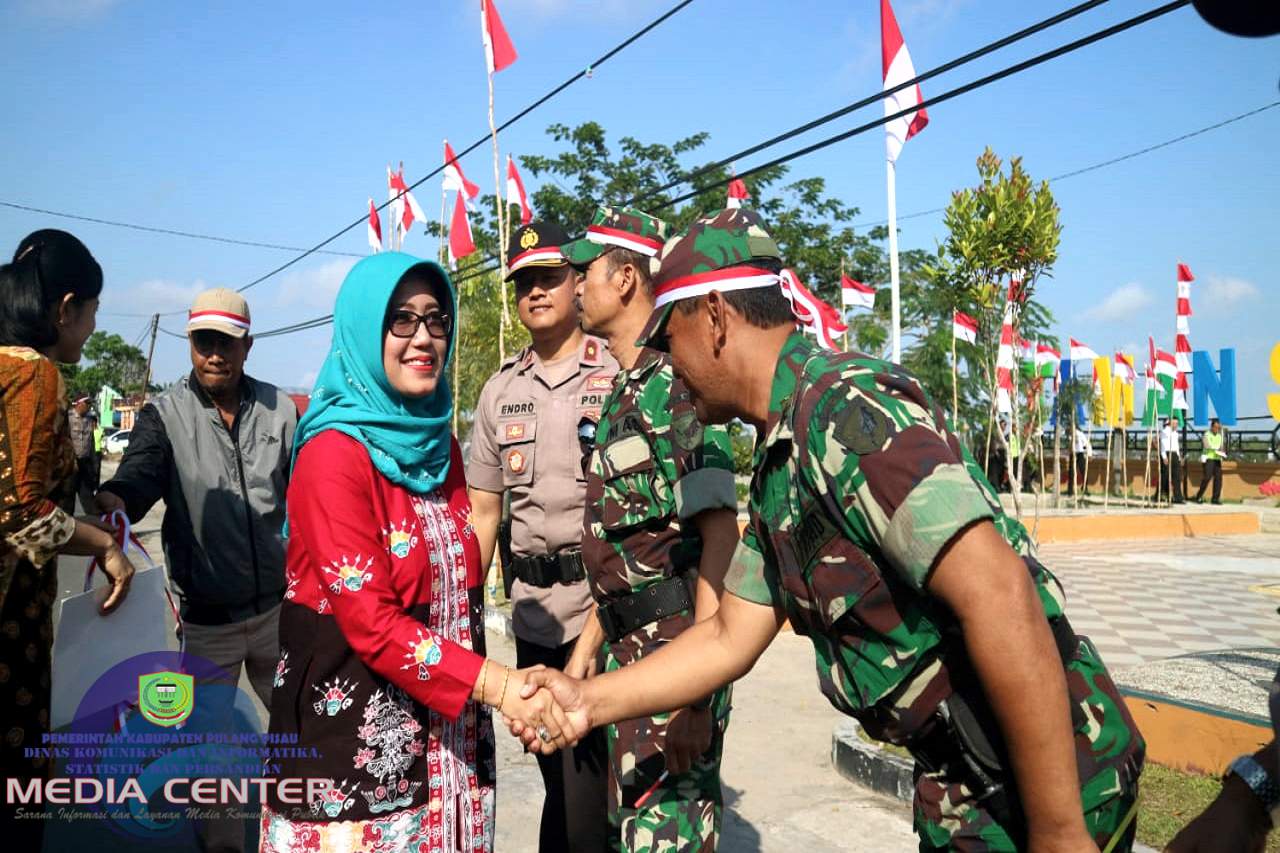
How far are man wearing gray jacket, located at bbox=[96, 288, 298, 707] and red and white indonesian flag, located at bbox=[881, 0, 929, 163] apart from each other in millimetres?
6011

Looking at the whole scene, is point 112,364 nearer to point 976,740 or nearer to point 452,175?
point 452,175

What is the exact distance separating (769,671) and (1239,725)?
309cm

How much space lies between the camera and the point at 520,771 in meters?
4.52

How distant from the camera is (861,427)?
4.66 feet

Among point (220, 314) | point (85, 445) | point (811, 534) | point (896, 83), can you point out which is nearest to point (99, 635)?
point (220, 314)

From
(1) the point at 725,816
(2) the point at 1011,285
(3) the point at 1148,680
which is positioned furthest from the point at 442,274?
(2) the point at 1011,285

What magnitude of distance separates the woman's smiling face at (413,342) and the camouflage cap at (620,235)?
849mm

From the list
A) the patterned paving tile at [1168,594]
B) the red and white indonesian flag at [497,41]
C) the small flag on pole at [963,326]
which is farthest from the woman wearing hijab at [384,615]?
the small flag on pole at [963,326]

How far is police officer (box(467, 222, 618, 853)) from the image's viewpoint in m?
3.23

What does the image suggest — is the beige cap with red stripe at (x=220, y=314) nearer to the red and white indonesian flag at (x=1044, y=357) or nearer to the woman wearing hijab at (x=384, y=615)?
the woman wearing hijab at (x=384, y=615)

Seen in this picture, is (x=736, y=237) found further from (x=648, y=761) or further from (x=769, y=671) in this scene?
(x=769, y=671)

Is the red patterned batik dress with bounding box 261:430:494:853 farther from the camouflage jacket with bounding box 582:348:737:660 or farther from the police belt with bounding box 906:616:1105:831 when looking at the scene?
the police belt with bounding box 906:616:1105:831

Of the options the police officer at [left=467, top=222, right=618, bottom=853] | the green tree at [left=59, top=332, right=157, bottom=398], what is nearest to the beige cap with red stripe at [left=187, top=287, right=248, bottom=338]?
the police officer at [left=467, top=222, right=618, bottom=853]

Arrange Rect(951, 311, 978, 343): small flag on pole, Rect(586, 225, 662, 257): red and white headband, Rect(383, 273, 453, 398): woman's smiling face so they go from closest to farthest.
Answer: Rect(383, 273, 453, 398): woman's smiling face < Rect(586, 225, 662, 257): red and white headband < Rect(951, 311, 978, 343): small flag on pole
